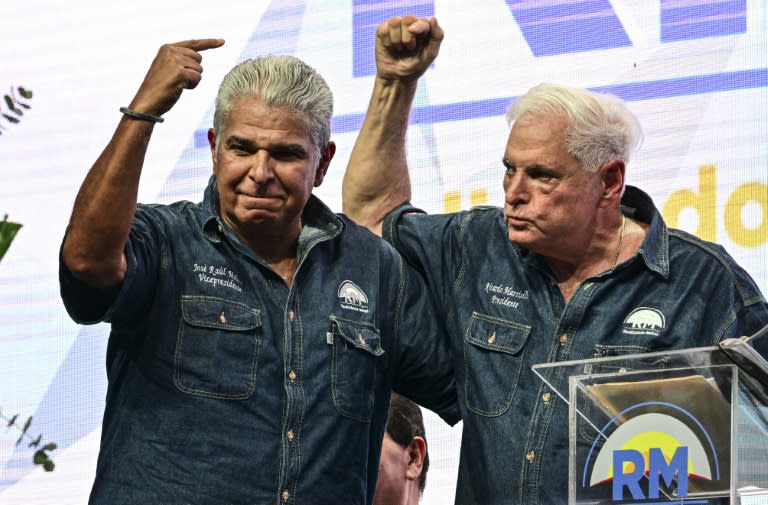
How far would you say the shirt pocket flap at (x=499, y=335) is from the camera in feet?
10.2

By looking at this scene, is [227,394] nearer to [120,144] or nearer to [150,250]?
[150,250]

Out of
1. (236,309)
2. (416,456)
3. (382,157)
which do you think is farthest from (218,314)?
(416,456)

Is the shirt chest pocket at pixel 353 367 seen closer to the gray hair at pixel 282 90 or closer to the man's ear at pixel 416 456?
the gray hair at pixel 282 90

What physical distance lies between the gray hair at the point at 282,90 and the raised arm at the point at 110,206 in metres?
0.28

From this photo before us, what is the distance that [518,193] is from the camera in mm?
3100

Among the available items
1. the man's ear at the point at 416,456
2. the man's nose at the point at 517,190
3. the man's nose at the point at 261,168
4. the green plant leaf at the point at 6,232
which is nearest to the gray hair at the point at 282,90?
the man's nose at the point at 261,168

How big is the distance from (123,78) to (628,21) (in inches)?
62.3

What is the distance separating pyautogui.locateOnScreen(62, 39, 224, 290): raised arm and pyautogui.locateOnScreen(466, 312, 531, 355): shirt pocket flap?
80 centimetres

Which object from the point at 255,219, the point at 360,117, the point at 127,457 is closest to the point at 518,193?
the point at 255,219

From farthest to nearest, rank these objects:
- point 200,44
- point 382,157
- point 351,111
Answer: point 351,111, point 382,157, point 200,44

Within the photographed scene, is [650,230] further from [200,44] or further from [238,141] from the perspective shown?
[200,44]

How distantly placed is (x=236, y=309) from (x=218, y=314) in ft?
0.14

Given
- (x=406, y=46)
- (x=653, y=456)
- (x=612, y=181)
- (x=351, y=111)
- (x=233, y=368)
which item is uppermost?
(x=351, y=111)

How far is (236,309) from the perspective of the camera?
2.95 meters
